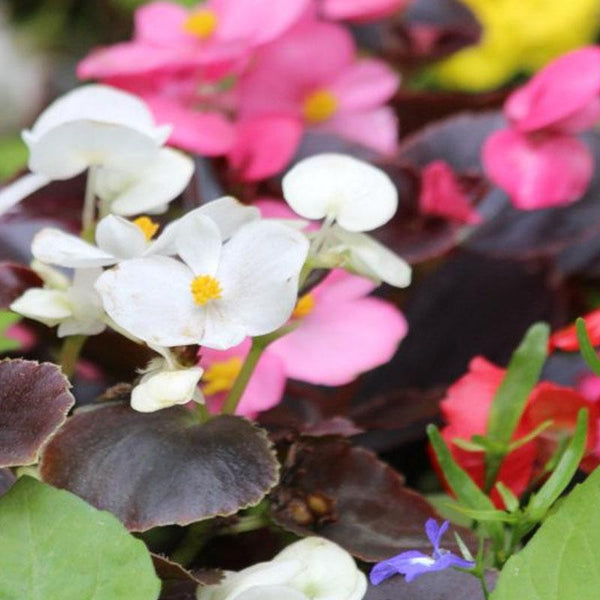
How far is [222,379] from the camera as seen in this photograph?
0.66m

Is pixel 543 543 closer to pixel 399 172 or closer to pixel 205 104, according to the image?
pixel 399 172

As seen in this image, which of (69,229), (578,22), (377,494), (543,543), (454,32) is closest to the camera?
(543,543)

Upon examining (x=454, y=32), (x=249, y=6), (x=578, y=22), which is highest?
(x=249, y=6)

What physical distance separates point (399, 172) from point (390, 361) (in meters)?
0.13

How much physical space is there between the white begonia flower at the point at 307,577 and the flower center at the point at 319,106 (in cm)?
50

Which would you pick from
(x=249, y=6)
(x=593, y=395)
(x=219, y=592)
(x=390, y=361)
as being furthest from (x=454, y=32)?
(x=219, y=592)

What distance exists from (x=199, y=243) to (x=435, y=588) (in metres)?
0.17

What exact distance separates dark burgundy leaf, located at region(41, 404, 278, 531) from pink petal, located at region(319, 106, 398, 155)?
45 centimetres

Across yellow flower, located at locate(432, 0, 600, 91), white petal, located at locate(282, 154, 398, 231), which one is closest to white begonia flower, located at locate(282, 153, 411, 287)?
white petal, located at locate(282, 154, 398, 231)

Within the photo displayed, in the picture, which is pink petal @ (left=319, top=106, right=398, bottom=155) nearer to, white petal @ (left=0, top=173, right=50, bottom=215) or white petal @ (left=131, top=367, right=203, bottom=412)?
white petal @ (left=0, top=173, right=50, bottom=215)

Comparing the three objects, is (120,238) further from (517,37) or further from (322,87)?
(517,37)

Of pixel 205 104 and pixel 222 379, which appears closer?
pixel 222 379

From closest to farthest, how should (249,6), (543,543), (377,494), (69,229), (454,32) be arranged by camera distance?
(543,543) < (377,494) < (69,229) < (249,6) < (454,32)

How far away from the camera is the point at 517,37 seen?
56.2 inches
